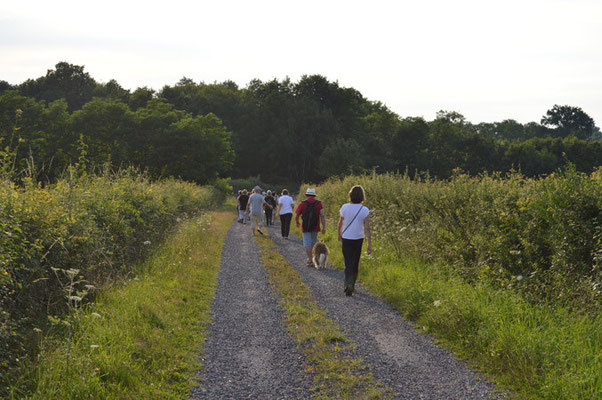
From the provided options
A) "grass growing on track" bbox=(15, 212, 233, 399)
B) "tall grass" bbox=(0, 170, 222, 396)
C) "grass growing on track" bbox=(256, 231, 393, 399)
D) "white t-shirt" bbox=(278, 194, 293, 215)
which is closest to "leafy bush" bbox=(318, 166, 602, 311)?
"grass growing on track" bbox=(256, 231, 393, 399)

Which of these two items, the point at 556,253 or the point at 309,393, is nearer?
the point at 309,393

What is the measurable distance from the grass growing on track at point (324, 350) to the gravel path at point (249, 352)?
16 centimetres

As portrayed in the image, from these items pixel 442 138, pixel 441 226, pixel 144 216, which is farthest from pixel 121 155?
pixel 442 138

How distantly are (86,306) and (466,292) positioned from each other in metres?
5.96

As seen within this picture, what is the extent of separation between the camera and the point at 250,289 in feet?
31.2

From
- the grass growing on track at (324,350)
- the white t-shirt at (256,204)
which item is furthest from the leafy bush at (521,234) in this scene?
the white t-shirt at (256,204)

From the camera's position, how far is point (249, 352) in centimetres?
586

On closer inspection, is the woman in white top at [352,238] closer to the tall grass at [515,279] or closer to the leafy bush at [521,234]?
the tall grass at [515,279]

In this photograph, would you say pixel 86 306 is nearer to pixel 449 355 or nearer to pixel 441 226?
pixel 449 355

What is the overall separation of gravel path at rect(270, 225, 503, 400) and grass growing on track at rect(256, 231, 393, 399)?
183mm

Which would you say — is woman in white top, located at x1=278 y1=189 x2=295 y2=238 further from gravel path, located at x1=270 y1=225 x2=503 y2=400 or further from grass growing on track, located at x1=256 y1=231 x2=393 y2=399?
gravel path, located at x1=270 y1=225 x2=503 y2=400

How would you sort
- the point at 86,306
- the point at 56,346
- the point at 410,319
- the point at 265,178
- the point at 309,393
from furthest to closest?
the point at 265,178
the point at 410,319
the point at 86,306
the point at 56,346
the point at 309,393

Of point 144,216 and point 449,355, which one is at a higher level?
point 144,216

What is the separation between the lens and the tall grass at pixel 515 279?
479cm
